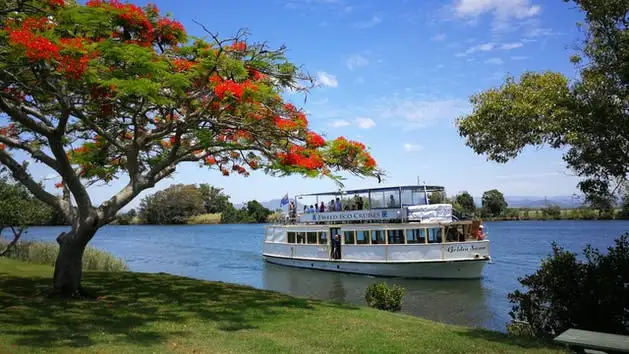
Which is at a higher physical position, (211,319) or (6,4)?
(6,4)

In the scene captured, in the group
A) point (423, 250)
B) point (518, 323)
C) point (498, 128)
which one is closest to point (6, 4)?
point (498, 128)

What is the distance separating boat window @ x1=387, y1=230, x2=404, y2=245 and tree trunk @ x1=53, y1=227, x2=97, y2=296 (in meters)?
20.4

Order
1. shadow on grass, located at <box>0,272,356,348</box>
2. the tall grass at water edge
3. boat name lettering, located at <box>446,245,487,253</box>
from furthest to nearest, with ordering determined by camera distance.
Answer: boat name lettering, located at <box>446,245,487,253</box> → the tall grass at water edge → shadow on grass, located at <box>0,272,356,348</box>

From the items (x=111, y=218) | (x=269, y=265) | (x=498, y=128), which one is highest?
(x=498, y=128)

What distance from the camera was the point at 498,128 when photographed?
863 centimetres

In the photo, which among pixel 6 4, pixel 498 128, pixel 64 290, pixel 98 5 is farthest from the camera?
pixel 64 290

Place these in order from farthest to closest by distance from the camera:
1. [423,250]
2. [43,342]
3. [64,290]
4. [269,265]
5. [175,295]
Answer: [269,265] → [423,250] → [175,295] → [64,290] → [43,342]

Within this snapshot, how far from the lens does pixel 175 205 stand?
128 metres

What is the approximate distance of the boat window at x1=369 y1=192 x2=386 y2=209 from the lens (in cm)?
3044

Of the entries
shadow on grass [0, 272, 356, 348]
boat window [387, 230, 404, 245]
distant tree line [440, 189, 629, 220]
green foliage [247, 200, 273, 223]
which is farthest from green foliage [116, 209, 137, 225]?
shadow on grass [0, 272, 356, 348]

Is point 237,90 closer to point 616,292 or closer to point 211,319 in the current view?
point 211,319

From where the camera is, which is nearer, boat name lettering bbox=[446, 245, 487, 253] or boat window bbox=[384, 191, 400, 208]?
boat name lettering bbox=[446, 245, 487, 253]

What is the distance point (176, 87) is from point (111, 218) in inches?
159

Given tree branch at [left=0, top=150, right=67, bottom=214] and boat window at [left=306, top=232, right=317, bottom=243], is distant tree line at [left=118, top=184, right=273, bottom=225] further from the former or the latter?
tree branch at [left=0, top=150, right=67, bottom=214]
